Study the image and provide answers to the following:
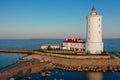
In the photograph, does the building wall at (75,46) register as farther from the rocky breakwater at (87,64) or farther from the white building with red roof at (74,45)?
the rocky breakwater at (87,64)

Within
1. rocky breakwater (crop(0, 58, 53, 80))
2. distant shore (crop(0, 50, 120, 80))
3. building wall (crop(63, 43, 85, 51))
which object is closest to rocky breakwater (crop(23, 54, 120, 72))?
distant shore (crop(0, 50, 120, 80))

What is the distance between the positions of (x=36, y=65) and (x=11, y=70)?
5200mm

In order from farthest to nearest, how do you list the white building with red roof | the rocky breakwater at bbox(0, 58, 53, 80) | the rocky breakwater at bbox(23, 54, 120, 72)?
the white building with red roof, the rocky breakwater at bbox(23, 54, 120, 72), the rocky breakwater at bbox(0, 58, 53, 80)

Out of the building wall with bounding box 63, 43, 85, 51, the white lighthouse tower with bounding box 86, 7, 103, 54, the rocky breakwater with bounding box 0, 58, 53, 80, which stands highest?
the white lighthouse tower with bounding box 86, 7, 103, 54

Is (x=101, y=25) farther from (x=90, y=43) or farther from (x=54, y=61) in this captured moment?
(x=54, y=61)

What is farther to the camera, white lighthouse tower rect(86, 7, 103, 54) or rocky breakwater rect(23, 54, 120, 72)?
white lighthouse tower rect(86, 7, 103, 54)

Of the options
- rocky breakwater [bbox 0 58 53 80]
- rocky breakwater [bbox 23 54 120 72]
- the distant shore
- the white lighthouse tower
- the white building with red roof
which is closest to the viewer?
rocky breakwater [bbox 0 58 53 80]

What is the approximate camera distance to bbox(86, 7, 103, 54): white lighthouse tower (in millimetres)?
40812

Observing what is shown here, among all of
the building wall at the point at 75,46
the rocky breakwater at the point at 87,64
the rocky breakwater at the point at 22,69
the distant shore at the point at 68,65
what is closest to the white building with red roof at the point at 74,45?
the building wall at the point at 75,46

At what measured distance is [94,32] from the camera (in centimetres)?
4078

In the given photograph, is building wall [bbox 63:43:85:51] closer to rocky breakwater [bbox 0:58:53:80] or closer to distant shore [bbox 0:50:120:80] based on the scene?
distant shore [bbox 0:50:120:80]

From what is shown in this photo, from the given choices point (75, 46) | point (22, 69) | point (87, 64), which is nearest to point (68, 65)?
point (87, 64)

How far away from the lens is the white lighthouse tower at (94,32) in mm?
40812

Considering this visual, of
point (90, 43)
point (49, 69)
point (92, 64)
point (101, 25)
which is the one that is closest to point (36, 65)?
point (49, 69)
